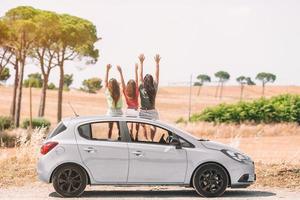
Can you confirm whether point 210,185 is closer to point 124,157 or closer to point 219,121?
point 124,157

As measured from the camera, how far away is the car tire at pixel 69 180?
11.8m

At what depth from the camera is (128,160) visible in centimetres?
1191

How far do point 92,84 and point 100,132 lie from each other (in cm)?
13757

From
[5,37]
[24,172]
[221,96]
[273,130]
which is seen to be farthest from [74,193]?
[221,96]

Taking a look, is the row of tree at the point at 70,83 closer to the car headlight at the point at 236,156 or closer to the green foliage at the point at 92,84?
the green foliage at the point at 92,84

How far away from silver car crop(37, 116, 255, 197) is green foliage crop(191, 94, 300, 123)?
85.2 ft

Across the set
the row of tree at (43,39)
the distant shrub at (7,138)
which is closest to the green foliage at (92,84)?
the row of tree at (43,39)

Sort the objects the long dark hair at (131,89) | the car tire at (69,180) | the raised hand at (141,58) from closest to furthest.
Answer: the car tire at (69,180)
the long dark hair at (131,89)
the raised hand at (141,58)

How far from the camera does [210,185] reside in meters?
12.0

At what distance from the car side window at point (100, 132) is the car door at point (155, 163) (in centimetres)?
33

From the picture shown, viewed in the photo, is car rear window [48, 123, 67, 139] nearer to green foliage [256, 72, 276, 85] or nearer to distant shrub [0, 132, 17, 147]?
distant shrub [0, 132, 17, 147]

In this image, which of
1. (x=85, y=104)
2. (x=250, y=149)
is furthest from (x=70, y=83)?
(x=250, y=149)

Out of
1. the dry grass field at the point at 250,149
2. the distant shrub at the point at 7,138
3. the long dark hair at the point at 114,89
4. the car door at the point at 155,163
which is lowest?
the distant shrub at the point at 7,138

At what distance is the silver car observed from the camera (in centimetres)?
1183
